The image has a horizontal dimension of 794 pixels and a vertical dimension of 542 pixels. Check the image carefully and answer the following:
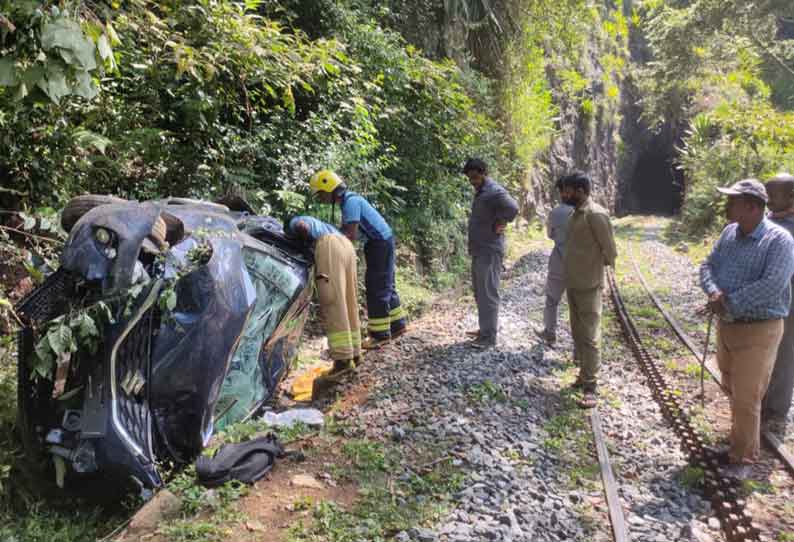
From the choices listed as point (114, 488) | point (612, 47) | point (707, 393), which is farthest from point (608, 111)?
point (114, 488)

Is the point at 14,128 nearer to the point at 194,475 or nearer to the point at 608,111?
the point at 194,475

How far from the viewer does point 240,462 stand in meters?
3.36

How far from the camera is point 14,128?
4480mm

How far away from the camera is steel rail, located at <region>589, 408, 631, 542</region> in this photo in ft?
10.7

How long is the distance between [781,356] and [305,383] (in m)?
4.31

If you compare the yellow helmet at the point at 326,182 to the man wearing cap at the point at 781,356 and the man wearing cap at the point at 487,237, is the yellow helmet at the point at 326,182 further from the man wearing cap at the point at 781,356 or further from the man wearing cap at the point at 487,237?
the man wearing cap at the point at 781,356

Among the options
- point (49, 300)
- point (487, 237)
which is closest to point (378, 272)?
point (487, 237)

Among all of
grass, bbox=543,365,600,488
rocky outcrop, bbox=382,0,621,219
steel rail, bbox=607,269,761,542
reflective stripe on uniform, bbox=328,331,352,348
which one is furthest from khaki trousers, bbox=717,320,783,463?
rocky outcrop, bbox=382,0,621,219

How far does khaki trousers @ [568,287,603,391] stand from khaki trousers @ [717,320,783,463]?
4.15ft

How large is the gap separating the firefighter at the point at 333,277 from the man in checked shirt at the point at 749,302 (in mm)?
3039

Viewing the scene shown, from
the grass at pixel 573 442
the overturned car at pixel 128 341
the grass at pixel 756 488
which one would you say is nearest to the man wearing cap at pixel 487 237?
the grass at pixel 573 442

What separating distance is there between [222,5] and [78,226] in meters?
3.58

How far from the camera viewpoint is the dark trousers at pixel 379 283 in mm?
6117

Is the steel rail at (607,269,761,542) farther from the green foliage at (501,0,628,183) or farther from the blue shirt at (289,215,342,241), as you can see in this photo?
the green foliage at (501,0,628,183)
